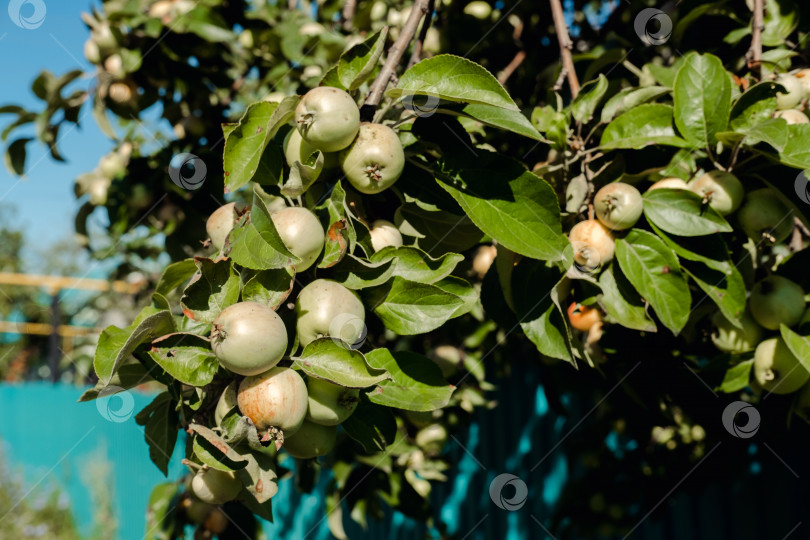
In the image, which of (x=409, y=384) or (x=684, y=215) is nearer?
(x=409, y=384)

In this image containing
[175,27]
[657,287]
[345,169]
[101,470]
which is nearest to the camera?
[345,169]

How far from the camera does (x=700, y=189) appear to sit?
38.2 inches

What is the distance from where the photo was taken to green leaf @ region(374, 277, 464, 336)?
0.79 m

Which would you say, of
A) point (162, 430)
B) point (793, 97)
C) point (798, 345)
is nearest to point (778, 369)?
point (798, 345)

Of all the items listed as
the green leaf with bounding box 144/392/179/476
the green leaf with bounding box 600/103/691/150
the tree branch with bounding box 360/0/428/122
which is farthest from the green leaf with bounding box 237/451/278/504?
the green leaf with bounding box 600/103/691/150

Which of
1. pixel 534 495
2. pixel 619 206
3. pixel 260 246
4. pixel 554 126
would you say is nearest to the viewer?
pixel 260 246

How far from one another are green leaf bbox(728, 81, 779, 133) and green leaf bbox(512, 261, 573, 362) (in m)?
0.38

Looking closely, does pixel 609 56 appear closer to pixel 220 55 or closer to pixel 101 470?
pixel 220 55

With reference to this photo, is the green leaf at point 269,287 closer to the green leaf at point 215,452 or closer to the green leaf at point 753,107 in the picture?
the green leaf at point 215,452

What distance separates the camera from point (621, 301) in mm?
973

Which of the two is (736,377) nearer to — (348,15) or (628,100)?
(628,100)

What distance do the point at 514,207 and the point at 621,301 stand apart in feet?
0.84

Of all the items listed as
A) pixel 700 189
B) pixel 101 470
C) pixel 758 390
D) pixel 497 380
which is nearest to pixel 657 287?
pixel 700 189

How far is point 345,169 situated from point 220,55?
1.37 metres
